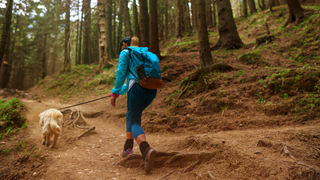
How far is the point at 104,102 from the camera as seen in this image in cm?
949

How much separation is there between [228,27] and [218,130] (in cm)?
696

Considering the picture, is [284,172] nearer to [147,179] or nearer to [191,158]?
[191,158]

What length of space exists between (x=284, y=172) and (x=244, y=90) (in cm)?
337

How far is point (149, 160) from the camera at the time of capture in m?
2.66

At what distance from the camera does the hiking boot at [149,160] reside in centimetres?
263

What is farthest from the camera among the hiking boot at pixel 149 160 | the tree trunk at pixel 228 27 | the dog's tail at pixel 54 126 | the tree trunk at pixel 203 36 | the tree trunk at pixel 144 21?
the tree trunk at pixel 144 21

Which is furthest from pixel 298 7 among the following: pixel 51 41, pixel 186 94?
pixel 51 41

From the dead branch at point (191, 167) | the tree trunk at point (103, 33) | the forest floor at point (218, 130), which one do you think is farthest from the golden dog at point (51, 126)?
the tree trunk at point (103, 33)

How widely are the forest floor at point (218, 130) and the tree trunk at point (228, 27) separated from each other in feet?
3.83

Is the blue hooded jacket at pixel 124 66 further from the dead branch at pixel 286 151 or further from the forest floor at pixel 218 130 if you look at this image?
the dead branch at pixel 286 151

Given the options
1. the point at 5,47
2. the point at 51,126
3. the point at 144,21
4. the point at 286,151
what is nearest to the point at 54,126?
the point at 51,126

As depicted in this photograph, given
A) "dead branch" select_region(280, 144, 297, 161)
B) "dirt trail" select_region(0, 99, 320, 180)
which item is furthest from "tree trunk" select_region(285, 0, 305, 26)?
"dead branch" select_region(280, 144, 297, 161)

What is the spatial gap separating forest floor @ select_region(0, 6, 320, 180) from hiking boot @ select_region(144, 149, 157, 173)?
110 millimetres

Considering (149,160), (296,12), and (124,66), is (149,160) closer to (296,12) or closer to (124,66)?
(124,66)
